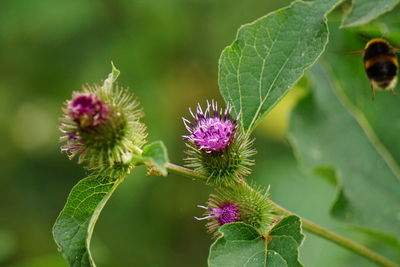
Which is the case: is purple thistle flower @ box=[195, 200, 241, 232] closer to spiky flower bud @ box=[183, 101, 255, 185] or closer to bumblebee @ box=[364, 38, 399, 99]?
spiky flower bud @ box=[183, 101, 255, 185]

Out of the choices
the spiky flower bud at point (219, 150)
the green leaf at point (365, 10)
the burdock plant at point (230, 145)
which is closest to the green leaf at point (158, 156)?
the burdock plant at point (230, 145)

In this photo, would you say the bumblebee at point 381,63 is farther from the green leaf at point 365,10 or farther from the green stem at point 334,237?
the green stem at point 334,237

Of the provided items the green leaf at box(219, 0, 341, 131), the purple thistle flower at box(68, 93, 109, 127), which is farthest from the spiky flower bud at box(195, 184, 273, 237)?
the purple thistle flower at box(68, 93, 109, 127)

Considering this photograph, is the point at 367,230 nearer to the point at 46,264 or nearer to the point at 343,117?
the point at 343,117

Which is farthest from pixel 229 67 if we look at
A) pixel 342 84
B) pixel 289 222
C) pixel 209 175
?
pixel 342 84

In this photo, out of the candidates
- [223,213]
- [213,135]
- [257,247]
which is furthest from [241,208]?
[213,135]

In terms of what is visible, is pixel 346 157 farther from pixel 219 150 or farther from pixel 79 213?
pixel 79 213

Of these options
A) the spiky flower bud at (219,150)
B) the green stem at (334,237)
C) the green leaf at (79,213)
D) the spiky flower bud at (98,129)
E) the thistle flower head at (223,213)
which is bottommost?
the green stem at (334,237)
